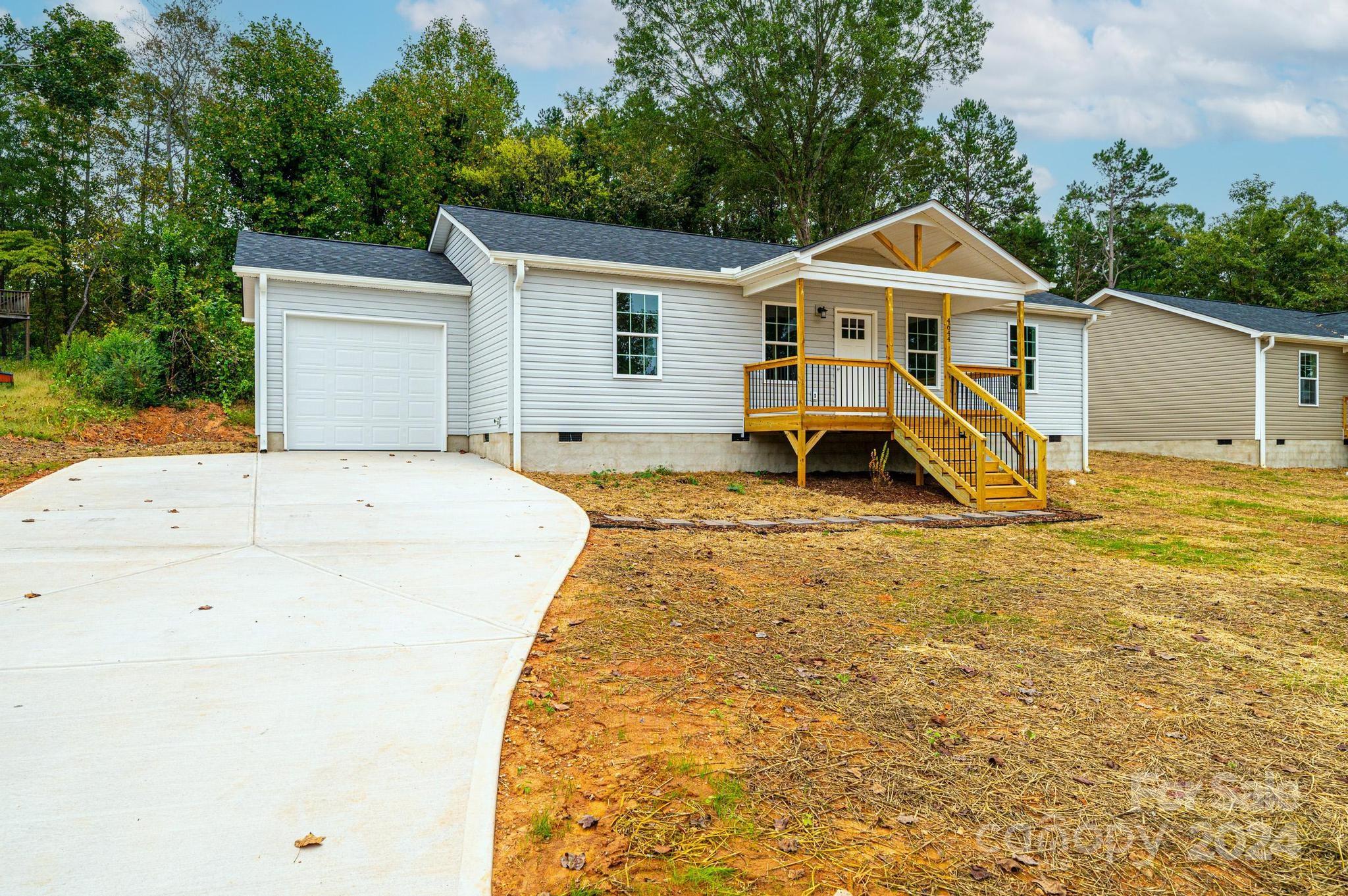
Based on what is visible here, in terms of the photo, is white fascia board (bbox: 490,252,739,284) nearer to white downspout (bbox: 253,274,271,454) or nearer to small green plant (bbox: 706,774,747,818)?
white downspout (bbox: 253,274,271,454)

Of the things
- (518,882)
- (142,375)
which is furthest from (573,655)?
(142,375)

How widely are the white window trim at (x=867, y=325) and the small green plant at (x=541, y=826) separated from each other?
12482 mm

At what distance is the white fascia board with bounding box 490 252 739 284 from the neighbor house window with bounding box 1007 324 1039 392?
7.20 m

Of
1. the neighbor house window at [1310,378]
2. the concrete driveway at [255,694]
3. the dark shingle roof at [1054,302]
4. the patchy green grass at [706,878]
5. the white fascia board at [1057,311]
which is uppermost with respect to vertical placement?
the dark shingle roof at [1054,302]

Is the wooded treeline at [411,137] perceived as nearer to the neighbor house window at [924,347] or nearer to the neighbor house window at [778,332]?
the neighbor house window at [924,347]

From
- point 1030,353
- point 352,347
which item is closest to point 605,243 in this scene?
point 352,347

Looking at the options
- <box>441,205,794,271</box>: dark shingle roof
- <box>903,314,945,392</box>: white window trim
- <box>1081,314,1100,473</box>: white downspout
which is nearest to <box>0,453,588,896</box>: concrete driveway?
<box>441,205,794,271</box>: dark shingle roof

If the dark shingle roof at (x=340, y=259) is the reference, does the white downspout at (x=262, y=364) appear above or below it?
below

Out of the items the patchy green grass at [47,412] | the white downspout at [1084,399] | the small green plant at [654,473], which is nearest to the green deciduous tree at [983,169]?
the white downspout at [1084,399]

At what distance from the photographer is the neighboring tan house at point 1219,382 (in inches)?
776

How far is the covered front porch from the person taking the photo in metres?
11.7

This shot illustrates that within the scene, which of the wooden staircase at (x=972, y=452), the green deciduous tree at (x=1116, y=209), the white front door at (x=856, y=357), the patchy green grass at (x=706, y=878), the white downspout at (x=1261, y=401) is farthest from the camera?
the green deciduous tree at (x=1116, y=209)

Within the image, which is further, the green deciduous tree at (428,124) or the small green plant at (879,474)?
the green deciduous tree at (428,124)

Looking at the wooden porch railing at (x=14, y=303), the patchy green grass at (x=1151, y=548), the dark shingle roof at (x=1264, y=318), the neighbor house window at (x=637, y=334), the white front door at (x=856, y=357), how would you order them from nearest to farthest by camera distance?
the patchy green grass at (x=1151, y=548), the neighbor house window at (x=637, y=334), the white front door at (x=856, y=357), the dark shingle roof at (x=1264, y=318), the wooden porch railing at (x=14, y=303)
